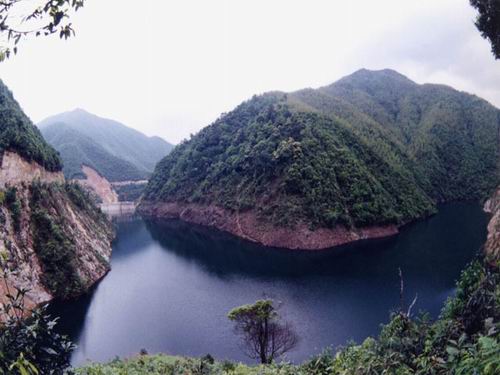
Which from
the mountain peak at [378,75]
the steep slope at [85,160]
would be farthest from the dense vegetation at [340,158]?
the steep slope at [85,160]

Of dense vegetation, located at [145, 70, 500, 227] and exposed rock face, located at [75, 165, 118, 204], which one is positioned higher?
dense vegetation, located at [145, 70, 500, 227]

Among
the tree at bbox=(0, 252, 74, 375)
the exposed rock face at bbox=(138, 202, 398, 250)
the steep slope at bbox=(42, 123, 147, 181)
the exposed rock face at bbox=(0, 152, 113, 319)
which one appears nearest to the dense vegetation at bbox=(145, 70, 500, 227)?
the exposed rock face at bbox=(138, 202, 398, 250)

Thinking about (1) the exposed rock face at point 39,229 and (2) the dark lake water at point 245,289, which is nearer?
(2) the dark lake water at point 245,289

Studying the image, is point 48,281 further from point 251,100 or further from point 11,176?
point 251,100

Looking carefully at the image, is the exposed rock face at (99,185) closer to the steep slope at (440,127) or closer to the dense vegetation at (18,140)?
the dense vegetation at (18,140)

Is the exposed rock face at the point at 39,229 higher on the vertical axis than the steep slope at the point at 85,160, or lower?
lower

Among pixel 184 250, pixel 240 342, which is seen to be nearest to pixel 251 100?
pixel 184 250

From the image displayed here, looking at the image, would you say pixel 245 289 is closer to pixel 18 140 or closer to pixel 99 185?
pixel 18 140

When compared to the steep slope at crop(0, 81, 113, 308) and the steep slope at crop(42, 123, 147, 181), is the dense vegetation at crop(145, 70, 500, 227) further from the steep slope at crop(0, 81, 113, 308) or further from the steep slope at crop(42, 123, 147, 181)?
the steep slope at crop(42, 123, 147, 181)
